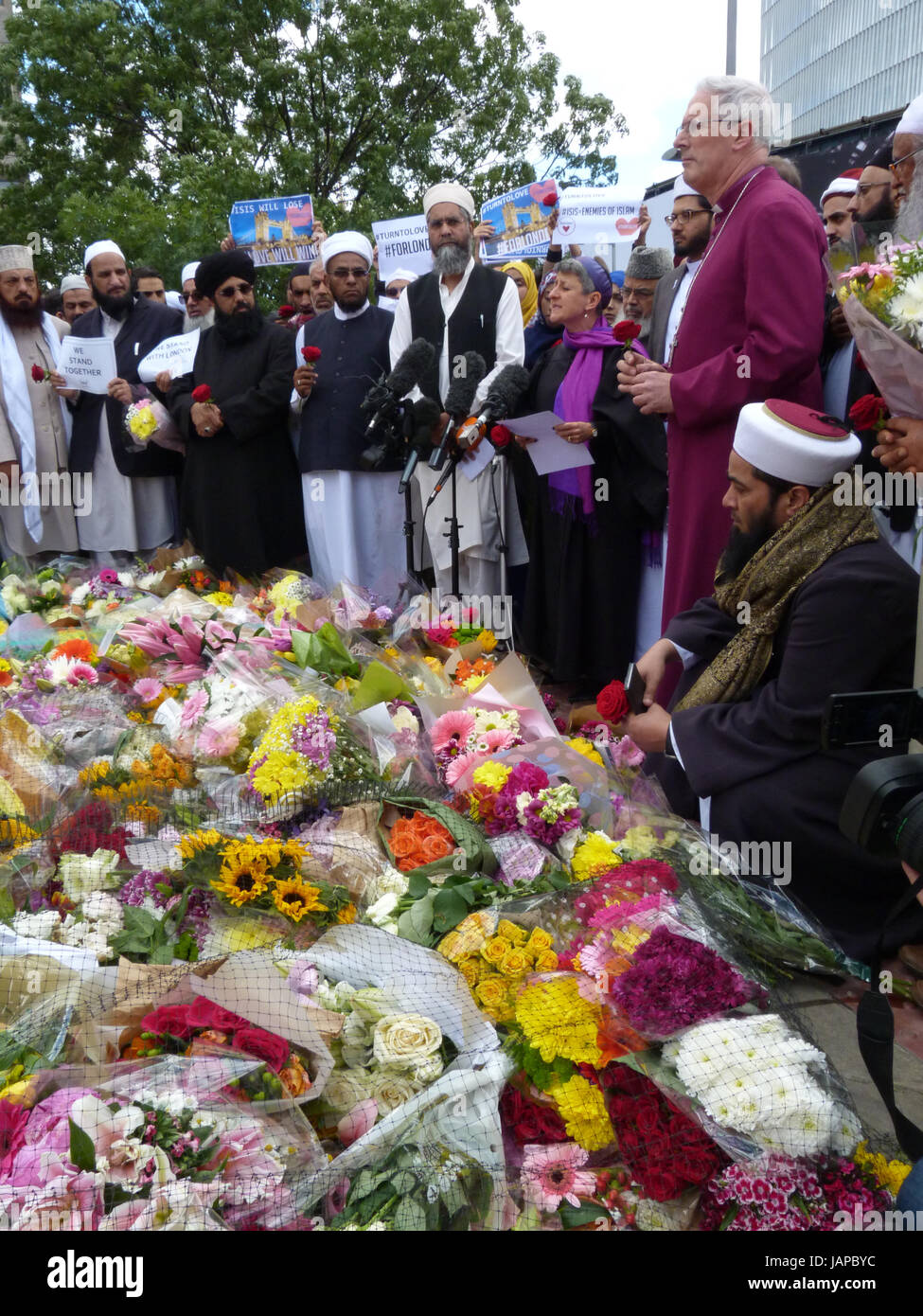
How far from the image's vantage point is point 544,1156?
170 centimetres

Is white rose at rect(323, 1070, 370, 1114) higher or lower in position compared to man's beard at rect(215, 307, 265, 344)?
lower

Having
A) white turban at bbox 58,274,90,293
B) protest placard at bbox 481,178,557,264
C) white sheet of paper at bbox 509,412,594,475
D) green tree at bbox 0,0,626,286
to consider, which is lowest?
white sheet of paper at bbox 509,412,594,475

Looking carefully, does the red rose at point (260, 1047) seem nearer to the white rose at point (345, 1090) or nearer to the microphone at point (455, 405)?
the white rose at point (345, 1090)

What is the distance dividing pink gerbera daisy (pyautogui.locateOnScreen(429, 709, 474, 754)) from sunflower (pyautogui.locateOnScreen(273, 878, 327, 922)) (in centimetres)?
87

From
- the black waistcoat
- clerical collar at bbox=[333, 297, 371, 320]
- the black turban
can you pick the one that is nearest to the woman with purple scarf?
the black waistcoat

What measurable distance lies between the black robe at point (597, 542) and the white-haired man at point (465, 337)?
0.76ft

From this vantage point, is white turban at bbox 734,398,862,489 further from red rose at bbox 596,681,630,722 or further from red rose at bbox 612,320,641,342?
red rose at bbox 612,320,641,342

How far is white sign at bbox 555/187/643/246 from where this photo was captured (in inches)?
279

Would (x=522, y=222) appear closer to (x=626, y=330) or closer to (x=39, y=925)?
(x=626, y=330)

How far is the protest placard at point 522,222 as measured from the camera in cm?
766

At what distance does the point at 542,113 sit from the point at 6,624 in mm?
18849

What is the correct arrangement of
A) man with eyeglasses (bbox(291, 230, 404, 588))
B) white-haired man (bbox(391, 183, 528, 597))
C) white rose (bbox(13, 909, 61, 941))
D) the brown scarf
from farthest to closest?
man with eyeglasses (bbox(291, 230, 404, 588)), white-haired man (bbox(391, 183, 528, 597)), the brown scarf, white rose (bbox(13, 909, 61, 941))

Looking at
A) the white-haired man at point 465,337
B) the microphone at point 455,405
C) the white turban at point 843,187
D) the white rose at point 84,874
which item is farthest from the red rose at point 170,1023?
the white turban at point 843,187
